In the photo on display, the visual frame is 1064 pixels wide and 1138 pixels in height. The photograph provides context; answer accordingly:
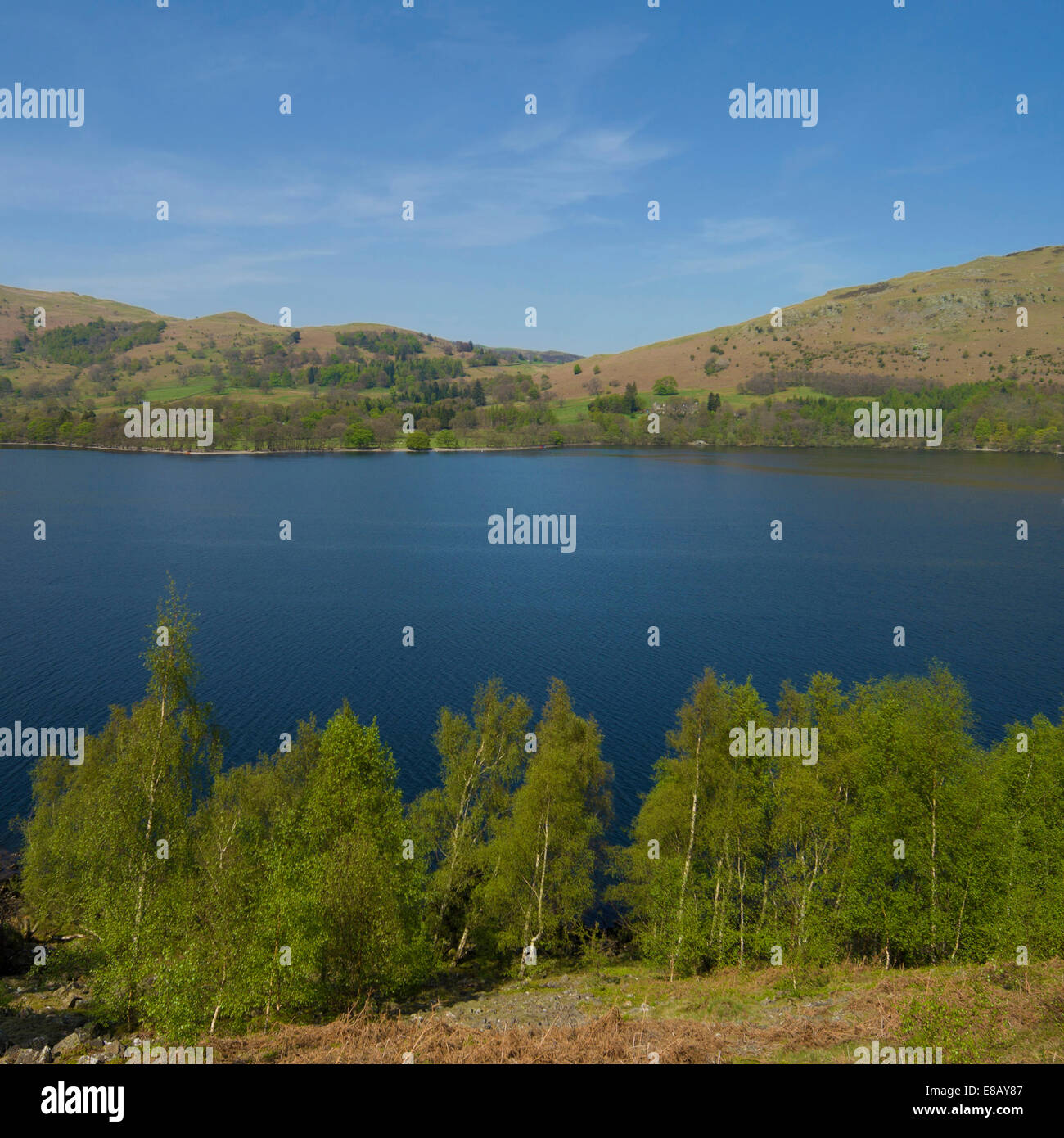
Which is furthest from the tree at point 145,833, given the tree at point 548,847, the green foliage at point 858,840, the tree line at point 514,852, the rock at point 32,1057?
the green foliage at point 858,840

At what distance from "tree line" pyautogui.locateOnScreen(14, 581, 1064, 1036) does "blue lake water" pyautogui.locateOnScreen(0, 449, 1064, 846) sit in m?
10.8

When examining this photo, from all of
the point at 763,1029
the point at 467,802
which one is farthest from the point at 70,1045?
the point at 467,802

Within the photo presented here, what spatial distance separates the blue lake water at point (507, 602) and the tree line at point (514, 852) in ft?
35.4

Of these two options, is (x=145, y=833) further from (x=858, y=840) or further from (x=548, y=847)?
(x=858, y=840)

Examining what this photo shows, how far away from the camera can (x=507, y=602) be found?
82.4 meters

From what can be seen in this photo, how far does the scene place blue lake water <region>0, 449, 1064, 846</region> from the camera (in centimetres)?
5431

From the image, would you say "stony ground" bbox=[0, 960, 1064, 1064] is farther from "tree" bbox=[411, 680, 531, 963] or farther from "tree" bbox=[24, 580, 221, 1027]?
"tree" bbox=[411, 680, 531, 963]

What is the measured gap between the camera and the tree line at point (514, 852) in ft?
68.3

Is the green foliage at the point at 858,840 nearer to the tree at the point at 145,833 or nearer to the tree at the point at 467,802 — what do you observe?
the tree at the point at 467,802

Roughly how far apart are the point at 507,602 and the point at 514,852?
52648mm

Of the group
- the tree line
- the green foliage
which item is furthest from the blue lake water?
the green foliage
